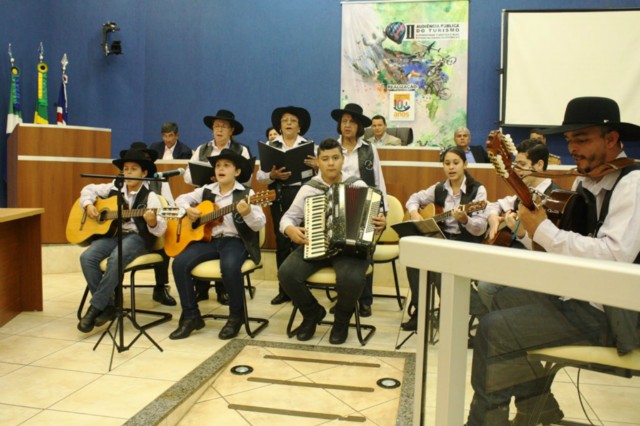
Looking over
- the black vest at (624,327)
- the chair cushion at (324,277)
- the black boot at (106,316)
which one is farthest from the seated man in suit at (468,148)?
the black vest at (624,327)

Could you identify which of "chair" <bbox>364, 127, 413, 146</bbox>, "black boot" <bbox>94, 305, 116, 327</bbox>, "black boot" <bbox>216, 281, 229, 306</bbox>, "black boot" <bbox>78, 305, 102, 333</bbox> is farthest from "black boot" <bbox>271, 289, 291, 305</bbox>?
"chair" <bbox>364, 127, 413, 146</bbox>

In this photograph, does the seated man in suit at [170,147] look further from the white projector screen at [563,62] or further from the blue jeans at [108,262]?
the white projector screen at [563,62]

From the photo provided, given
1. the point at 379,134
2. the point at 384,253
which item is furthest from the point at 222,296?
the point at 379,134

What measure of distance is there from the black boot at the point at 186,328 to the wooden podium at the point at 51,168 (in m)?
2.68

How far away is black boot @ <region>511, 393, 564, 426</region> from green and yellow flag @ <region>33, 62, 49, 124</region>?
7647 millimetres

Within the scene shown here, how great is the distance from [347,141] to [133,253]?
6.14 feet

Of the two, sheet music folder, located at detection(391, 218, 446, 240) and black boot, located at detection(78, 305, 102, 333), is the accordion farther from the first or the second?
black boot, located at detection(78, 305, 102, 333)

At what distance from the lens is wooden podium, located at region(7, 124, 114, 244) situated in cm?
586

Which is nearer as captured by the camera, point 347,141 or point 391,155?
point 347,141

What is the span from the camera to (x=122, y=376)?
3256 millimetres

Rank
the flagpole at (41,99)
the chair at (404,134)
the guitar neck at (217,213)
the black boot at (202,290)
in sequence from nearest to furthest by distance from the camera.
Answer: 1. the guitar neck at (217,213)
2. the black boot at (202,290)
3. the flagpole at (41,99)
4. the chair at (404,134)

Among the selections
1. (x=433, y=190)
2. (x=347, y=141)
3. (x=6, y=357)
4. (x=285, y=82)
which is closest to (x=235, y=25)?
(x=285, y=82)

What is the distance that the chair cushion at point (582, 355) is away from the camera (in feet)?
3.08

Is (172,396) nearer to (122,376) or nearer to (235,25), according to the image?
(122,376)
